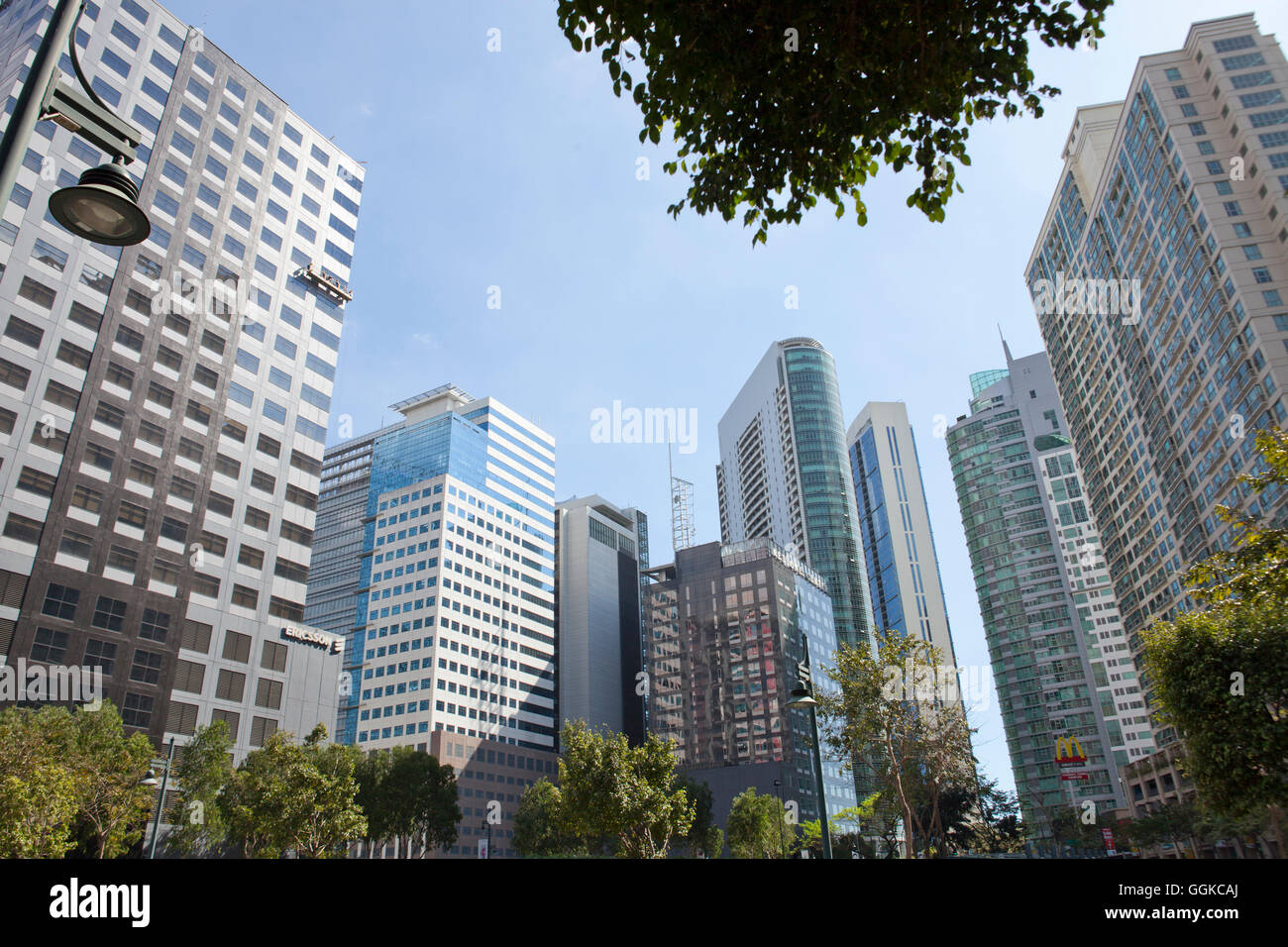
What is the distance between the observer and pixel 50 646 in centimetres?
5000

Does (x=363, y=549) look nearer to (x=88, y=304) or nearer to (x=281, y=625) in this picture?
(x=281, y=625)

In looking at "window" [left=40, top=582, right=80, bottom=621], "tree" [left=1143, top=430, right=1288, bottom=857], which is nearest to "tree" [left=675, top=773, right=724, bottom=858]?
"window" [left=40, top=582, right=80, bottom=621]

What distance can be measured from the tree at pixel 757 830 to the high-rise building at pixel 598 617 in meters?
67.6

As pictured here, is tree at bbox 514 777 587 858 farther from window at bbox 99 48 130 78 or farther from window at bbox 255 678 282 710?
window at bbox 99 48 130 78

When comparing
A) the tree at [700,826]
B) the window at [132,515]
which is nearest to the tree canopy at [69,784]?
the window at [132,515]

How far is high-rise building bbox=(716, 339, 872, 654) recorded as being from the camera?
169500 millimetres

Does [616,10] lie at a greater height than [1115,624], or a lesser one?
lesser

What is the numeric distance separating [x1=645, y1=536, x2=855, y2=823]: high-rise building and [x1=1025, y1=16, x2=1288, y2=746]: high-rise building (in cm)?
4951

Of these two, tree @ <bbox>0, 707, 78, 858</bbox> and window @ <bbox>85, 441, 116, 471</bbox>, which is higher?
window @ <bbox>85, 441, 116, 471</bbox>

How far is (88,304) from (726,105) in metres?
65.2

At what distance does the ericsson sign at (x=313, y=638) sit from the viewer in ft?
212

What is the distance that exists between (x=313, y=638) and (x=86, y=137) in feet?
217

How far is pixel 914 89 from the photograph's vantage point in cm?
837

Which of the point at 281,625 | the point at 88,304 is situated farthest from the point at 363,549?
the point at 88,304
